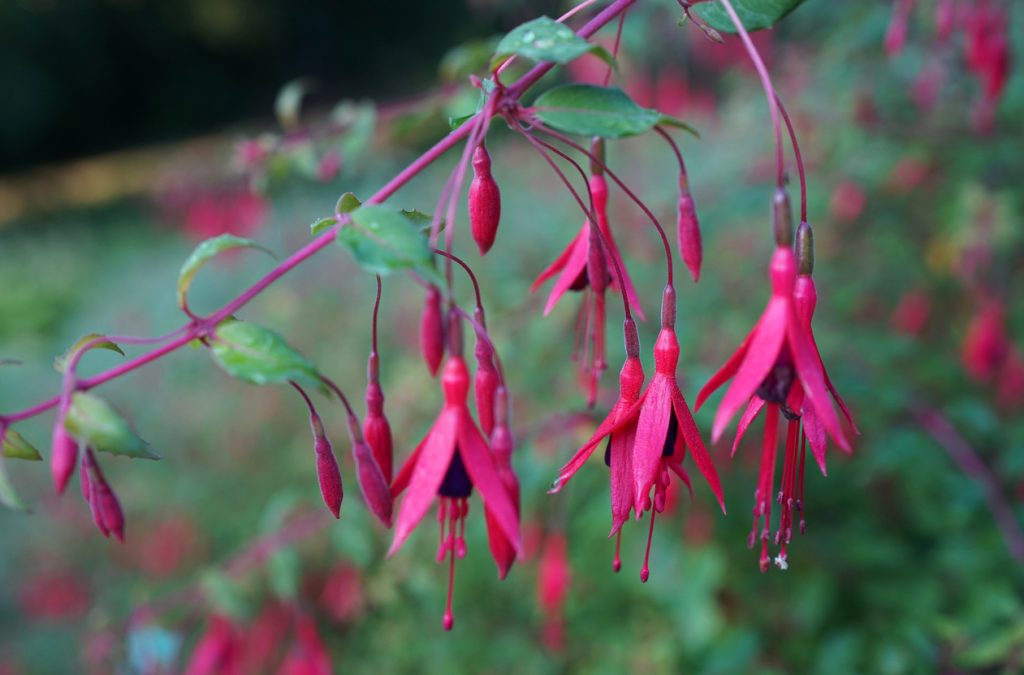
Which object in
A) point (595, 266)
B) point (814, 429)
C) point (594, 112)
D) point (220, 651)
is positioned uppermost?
point (594, 112)

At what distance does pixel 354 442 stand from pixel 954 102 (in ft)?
5.36

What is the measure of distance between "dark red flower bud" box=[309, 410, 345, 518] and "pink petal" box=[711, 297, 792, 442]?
9.5 inches

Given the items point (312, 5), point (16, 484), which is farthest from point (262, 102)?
point (16, 484)

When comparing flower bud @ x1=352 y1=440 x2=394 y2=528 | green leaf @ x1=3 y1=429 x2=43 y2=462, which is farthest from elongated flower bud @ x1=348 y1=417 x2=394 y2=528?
green leaf @ x1=3 y1=429 x2=43 y2=462

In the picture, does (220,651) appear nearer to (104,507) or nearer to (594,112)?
(104,507)

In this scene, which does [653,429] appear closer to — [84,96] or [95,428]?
[95,428]

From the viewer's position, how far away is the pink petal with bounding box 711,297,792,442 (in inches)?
17.9

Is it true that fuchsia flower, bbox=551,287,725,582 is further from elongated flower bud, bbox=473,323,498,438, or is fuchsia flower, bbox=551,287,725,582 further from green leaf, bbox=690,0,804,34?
green leaf, bbox=690,0,804,34

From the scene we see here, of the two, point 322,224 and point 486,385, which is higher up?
point 322,224

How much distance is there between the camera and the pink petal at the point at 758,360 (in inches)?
17.9

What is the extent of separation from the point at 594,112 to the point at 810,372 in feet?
0.67

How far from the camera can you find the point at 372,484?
52 centimetres

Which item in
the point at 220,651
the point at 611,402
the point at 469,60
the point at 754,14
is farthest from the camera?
the point at 611,402

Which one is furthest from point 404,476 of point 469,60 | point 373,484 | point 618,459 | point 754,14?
point 469,60
